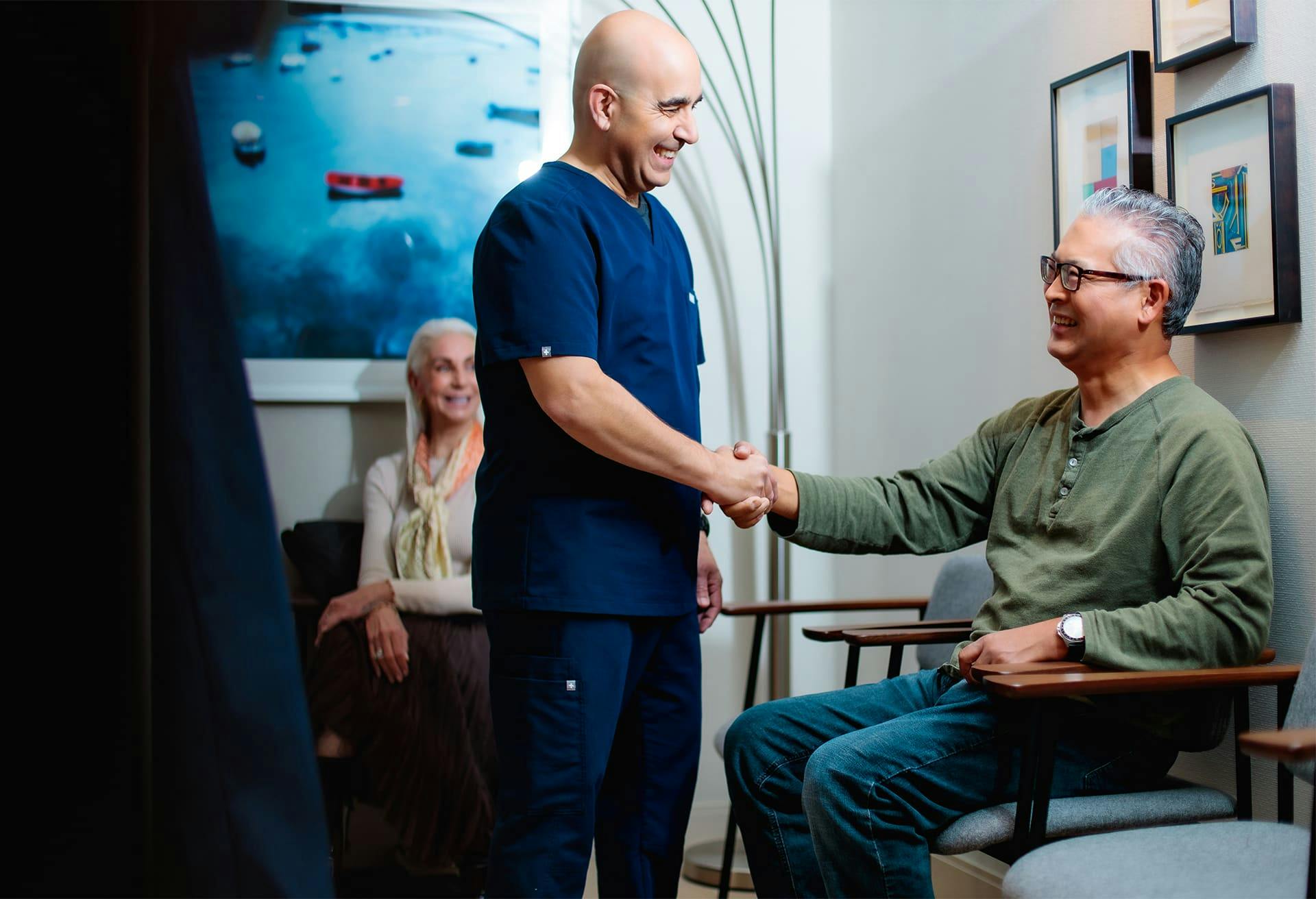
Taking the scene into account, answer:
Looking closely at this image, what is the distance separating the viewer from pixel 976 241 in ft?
8.52

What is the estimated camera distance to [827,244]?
325 cm

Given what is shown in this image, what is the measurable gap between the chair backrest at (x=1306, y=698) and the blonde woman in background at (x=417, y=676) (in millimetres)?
1717

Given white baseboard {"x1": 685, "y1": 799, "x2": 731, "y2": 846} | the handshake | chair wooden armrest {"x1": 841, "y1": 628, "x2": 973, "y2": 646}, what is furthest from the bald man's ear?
white baseboard {"x1": 685, "y1": 799, "x2": 731, "y2": 846}

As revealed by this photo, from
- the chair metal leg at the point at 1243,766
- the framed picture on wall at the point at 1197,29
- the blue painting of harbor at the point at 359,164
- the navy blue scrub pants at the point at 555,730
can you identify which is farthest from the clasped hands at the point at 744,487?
the blue painting of harbor at the point at 359,164

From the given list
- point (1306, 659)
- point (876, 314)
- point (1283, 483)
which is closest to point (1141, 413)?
point (1283, 483)

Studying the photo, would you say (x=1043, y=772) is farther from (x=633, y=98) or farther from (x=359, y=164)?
(x=359, y=164)

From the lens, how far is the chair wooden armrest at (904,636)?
192 cm

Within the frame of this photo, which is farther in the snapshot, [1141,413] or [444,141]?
[444,141]

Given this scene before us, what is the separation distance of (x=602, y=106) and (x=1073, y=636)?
3.40ft

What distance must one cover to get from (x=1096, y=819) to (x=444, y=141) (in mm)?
2257

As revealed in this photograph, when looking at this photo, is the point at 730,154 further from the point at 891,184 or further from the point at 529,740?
the point at 529,740

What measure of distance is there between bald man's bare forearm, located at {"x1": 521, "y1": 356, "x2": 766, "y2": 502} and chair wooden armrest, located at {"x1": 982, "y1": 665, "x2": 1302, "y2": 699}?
0.54 metres

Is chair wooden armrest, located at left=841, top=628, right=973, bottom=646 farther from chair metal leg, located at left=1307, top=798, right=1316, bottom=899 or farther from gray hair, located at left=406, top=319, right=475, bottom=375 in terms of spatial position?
gray hair, located at left=406, top=319, right=475, bottom=375

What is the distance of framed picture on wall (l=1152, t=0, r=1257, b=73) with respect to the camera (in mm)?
1730
